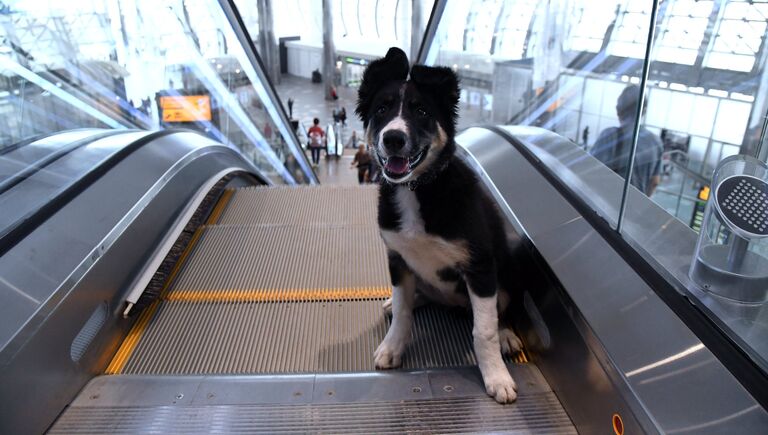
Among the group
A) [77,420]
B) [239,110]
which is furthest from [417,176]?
[239,110]

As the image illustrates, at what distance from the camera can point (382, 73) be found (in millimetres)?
2434

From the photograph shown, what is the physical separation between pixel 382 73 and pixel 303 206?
2690 mm

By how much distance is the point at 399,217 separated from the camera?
2350 mm

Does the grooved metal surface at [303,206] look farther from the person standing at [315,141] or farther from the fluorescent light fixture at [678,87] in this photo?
the person standing at [315,141]

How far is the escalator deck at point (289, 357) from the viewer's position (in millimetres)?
2109

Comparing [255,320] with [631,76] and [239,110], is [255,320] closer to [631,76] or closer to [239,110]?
[631,76]

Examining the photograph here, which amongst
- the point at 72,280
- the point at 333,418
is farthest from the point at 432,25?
the point at 333,418

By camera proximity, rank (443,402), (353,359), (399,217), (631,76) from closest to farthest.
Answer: (443,402) → (399,217) → (353,359) → (631,76)

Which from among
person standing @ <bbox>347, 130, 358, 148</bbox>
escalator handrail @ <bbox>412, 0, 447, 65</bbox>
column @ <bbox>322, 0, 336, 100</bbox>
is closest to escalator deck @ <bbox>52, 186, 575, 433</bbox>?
escalator handrail @ <bbox>412, 0, 447, 65</bbox>

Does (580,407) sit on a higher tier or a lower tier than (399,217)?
lower

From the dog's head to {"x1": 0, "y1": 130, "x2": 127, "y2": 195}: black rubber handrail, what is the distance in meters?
1.85

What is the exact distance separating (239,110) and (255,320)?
9804mm

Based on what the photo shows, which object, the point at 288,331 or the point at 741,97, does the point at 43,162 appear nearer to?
the point at 288,331

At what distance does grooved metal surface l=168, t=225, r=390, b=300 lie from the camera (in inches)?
132
